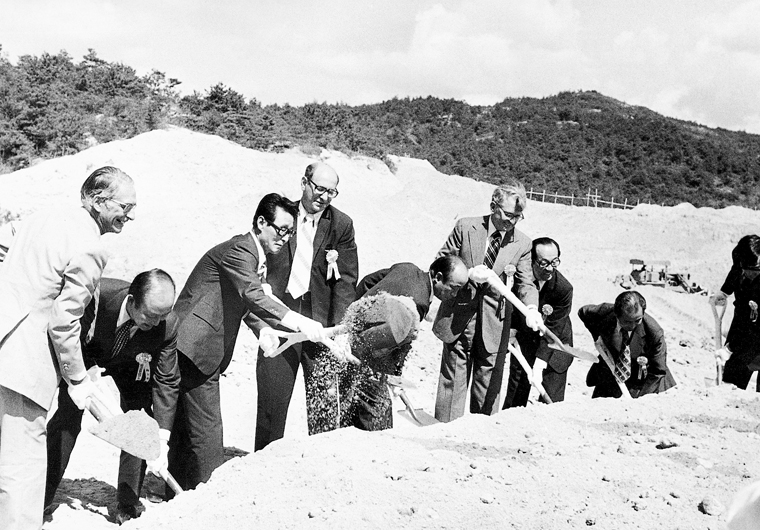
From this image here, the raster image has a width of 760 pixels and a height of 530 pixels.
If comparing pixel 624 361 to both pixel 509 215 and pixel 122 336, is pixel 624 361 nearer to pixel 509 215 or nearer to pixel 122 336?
pixel 509 215

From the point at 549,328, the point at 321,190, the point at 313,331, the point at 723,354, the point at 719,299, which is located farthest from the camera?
the point at 719,299

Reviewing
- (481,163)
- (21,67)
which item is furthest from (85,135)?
(481,163)

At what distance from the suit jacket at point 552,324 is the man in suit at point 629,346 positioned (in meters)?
0.21

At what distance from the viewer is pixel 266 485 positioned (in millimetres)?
3285

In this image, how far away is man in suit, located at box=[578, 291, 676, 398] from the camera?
4.99 metres

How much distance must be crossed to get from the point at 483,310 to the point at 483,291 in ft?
0.39

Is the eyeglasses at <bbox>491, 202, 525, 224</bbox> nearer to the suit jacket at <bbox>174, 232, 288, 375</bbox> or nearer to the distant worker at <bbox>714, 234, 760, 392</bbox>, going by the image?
the suit jacket at <bbox>174, 232, 288, 375</bbox>

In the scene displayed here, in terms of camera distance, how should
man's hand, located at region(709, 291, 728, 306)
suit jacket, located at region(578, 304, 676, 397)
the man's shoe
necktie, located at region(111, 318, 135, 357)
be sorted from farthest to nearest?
1. man's hand, located at region(709, 291, 728, 306)
2. suit jacket, located at region(578, 304, 676, 397)
3. the man's shoe
4. necktie, located at region(111, 318, 135, 357)

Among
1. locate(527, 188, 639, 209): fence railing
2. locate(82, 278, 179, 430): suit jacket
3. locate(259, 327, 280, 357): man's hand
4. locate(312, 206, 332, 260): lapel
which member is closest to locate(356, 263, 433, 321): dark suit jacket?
locate(312, 206, 332, 260): lapel

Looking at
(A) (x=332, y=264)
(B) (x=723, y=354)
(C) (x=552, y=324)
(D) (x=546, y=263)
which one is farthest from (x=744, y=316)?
(A) (x=332, y=264)

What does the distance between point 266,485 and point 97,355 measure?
1.09 metres

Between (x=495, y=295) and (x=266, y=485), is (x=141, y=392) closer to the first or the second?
(x=266, y=485)

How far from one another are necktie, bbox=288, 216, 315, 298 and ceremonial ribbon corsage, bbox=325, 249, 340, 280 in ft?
0.35

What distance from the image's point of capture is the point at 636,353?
518 centimetres
